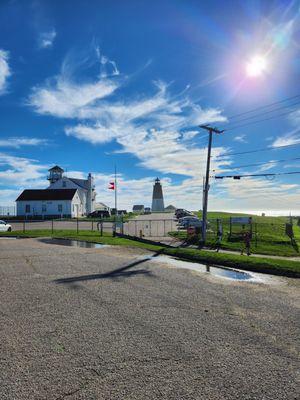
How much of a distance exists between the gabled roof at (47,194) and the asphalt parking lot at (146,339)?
5177cm

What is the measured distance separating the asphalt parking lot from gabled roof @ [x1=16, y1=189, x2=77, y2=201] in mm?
51768

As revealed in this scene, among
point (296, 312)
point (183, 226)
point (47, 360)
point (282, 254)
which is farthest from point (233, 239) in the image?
point (47, 360)

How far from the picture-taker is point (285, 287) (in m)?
10.1

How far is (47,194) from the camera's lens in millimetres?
61406

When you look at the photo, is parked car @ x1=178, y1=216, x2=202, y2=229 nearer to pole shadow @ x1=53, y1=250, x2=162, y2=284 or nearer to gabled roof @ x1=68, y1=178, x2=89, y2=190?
pole shadow @ x1=53, y1=250, x2=162, y2=284

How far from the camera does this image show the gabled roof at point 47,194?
6025cm

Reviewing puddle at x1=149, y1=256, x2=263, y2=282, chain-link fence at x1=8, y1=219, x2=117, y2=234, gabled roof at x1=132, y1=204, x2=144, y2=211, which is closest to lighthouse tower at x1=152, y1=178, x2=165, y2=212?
gabled roof at x1=132, y1=204, x2=144, y2=211

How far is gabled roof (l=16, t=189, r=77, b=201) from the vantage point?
6025 cm

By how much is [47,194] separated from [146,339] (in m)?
59.2

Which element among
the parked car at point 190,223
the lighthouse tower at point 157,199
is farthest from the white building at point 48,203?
the lighthouse tower at point 157,199

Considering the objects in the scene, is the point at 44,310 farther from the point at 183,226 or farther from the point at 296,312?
the point at 183,226

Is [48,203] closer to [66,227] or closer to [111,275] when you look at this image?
[66,227]


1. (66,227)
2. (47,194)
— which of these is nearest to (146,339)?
(66,227)

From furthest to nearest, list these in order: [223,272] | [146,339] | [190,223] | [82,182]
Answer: [82,182] → [190,223] → [223,272] → [146,339]
